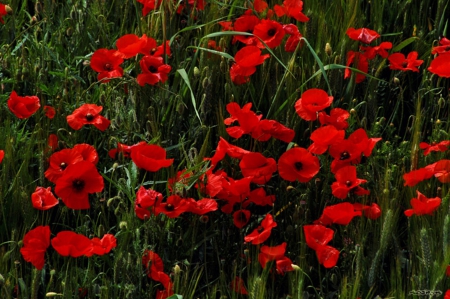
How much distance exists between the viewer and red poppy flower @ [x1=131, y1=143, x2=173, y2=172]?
1998 mm

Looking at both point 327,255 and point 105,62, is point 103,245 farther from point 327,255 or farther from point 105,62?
point 105,62

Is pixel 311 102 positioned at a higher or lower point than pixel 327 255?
higher

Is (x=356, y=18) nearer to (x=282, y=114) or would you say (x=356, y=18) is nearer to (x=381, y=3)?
(x=381, y=3)

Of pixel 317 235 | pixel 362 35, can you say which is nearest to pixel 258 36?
pixel 362 35

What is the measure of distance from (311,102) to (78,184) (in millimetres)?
674

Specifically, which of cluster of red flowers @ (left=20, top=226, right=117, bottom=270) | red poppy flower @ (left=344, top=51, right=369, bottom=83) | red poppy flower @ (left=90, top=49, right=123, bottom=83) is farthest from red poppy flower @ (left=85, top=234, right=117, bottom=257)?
red poppy flower @ (left=344, top=51, right=369, bottom=83)

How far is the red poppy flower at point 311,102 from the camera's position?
→ 228 cm

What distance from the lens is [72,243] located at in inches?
75.0

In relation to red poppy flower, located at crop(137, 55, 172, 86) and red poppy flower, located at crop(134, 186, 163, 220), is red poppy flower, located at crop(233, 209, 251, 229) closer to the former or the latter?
red poppy flower, located at crop(134, 186, 163, 220)

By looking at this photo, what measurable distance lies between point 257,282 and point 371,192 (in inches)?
27.1

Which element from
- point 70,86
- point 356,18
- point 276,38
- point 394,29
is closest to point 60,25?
point 70,86

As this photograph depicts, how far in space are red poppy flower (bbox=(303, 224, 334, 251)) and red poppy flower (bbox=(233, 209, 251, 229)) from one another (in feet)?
0.56

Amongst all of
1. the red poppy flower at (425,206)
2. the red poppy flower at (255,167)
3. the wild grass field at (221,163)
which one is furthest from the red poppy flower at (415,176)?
the red poppy flower at (255,167)

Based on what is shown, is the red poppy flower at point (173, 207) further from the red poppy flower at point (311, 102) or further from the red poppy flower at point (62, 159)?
the red poppy flower at point (311, 102)
